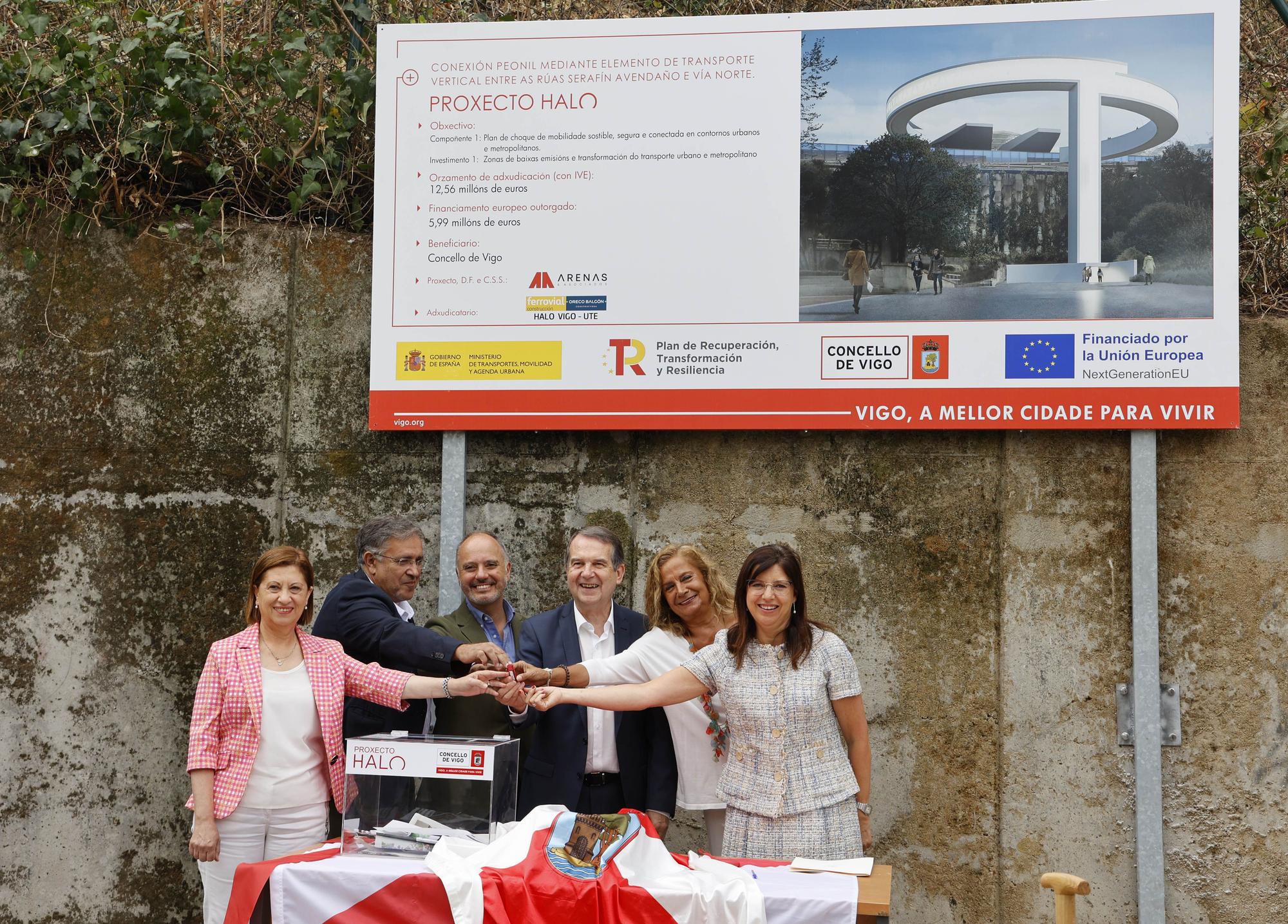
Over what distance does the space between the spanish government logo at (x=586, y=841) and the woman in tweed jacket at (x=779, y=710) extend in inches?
16.5

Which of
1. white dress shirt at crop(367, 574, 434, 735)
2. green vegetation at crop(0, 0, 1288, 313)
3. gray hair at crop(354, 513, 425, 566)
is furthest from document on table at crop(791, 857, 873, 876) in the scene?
green vegetation at crop(0, 0, 1288, 313)


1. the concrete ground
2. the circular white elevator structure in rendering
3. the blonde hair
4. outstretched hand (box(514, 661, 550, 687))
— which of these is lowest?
outstretched hand (box(514, 661, 550, 687))

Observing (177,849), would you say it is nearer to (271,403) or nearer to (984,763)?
(271,403)

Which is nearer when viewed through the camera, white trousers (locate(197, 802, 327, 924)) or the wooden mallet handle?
the wooden mallet handle

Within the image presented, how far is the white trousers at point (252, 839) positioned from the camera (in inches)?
139

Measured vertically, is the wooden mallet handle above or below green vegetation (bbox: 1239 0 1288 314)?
below

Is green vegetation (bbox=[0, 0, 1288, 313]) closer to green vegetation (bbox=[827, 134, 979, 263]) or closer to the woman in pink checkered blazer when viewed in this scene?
green vegetation (bbox=[827, 134, 979, 263])

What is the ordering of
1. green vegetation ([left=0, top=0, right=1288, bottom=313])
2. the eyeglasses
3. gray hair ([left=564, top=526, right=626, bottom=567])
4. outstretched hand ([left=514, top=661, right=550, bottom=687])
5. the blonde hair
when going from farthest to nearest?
green vegetation ([left=0, top=0, right=1288, bottom=313]) → the eyeglasses → gray hair ([left=564, top=526, right=626, bottom=567]) → the blonde hair → outstretched hand ([left=514, top=661, right=550, bottom=687])

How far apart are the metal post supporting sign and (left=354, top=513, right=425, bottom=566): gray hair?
267cm

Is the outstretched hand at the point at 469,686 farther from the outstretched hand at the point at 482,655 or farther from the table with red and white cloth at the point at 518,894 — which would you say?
the table with red and white cloth at the point at 518,894

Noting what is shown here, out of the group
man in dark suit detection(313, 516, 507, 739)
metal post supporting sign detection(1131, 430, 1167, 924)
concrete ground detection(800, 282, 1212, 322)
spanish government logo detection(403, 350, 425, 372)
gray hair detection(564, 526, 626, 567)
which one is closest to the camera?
man in dark suit detection(313, 516, 507, 739)

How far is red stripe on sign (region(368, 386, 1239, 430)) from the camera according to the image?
172 inches

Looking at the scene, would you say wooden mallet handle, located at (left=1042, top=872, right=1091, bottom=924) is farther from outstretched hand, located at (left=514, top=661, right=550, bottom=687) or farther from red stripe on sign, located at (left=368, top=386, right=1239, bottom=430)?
red stripe on sign, located at (left=368, top=386, right=1239, bottom=430)

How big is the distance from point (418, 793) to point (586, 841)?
1.66 feet
